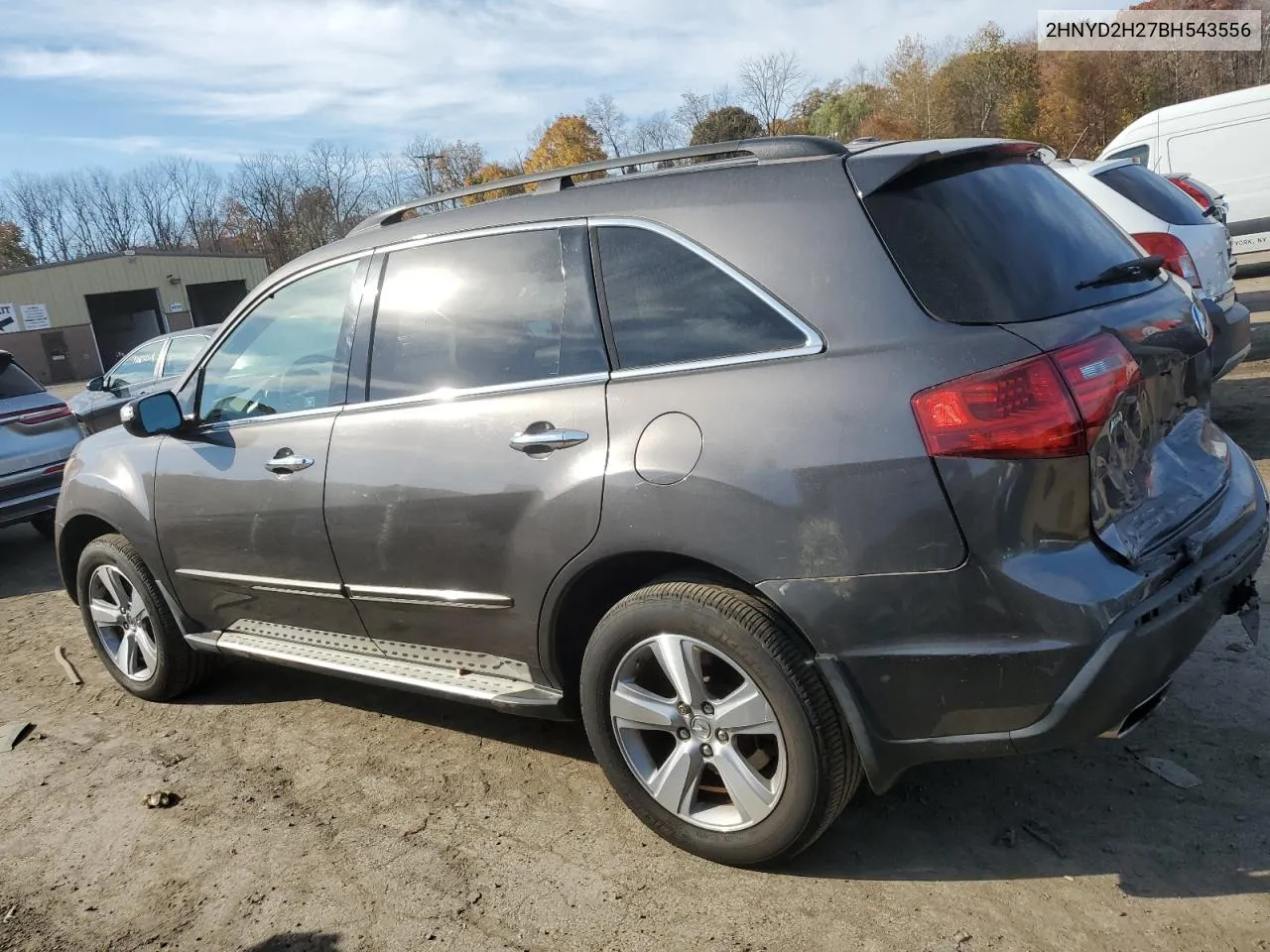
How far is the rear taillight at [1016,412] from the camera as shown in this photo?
226cm

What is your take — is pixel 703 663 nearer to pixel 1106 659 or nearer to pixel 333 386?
pixel 1106 659

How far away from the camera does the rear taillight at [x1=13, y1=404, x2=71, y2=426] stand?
7.75m

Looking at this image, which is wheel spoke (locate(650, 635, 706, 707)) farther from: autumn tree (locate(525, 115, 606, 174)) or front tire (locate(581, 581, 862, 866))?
autumn tree (locate(525, 115, 606, 174))

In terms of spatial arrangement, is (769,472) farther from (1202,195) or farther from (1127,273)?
(1202,195)

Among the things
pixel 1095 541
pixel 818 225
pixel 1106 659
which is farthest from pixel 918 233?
pixel 1106 659

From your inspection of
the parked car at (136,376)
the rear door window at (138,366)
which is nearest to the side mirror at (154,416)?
the parked car at (136,376)

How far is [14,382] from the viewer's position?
8070mm

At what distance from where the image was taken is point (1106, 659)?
225 centimetres

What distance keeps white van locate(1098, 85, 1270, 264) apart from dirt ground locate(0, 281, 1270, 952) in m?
13.0

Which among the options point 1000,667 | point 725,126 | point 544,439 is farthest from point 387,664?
point 725,126

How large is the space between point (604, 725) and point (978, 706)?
3.50ft

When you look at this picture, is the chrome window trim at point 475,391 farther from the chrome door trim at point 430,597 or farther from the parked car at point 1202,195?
the parked car at point 1202,195

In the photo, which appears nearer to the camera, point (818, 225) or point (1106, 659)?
point (1106, 659)

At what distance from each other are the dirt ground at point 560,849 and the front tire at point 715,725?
17 centimetres
